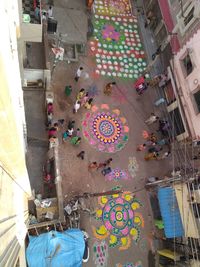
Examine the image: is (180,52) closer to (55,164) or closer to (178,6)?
(178,6)

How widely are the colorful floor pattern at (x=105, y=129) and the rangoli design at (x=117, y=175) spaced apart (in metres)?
1.04

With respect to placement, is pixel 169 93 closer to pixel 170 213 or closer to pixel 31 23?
pixel 170 213

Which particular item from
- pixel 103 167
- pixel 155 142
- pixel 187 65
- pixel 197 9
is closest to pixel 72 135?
pixel 103 167

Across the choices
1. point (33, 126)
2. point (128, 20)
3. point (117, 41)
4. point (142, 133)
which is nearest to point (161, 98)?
point (142, 133)

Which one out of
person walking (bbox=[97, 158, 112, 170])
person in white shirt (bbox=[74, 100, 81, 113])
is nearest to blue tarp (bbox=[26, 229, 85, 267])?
person walking (bbox=[97, 158, 112, 170])

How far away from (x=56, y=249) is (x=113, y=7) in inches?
569

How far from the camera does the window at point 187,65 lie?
644 inches

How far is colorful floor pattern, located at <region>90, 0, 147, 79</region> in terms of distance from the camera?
59.5 feet

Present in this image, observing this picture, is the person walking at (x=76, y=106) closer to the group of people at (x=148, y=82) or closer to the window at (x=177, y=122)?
the group of people at (x=148, y=82)

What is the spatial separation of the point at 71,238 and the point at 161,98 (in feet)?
29.6

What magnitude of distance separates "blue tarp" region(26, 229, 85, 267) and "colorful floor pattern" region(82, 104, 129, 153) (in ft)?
15.9

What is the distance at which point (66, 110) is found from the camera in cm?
1605

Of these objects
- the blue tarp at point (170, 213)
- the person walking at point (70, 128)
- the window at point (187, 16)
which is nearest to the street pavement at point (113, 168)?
the person walking at point (70, 128)

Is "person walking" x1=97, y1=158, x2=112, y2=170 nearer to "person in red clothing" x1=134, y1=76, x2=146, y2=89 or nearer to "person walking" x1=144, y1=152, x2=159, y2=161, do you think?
"person walking" x1=144, y1=152, x2=159, y2=161
